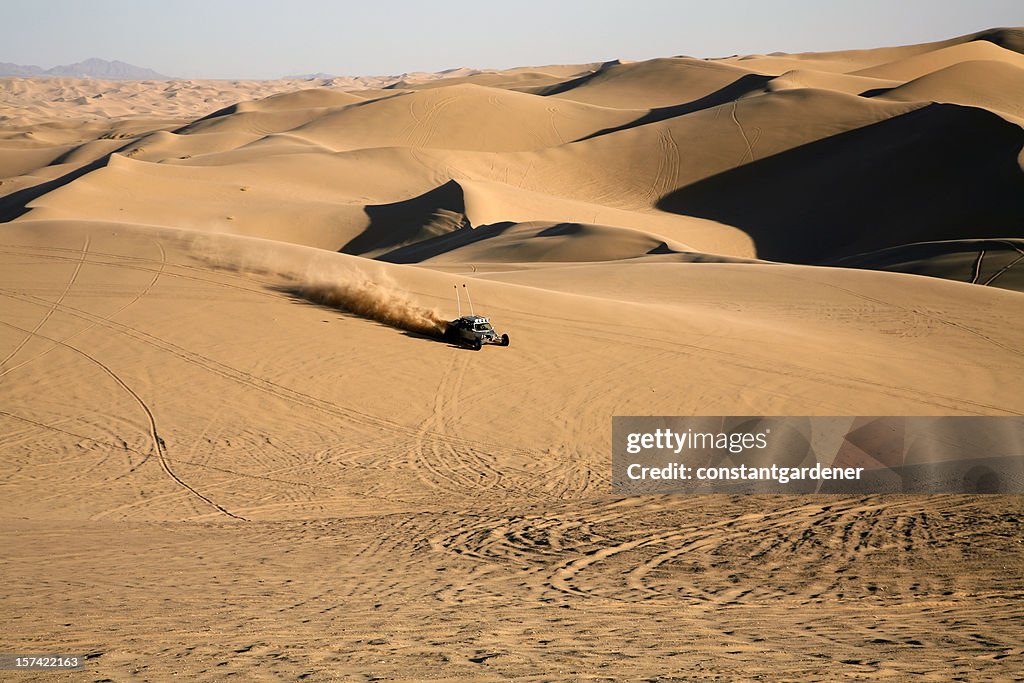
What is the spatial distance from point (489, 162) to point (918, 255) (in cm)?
3665

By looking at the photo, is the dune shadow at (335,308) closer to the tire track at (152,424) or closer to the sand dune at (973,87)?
the tire track at (152,424)

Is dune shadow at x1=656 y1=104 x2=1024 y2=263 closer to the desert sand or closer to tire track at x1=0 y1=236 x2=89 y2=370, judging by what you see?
the desert sand

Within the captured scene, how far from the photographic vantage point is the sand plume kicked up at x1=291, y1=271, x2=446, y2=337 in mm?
20531

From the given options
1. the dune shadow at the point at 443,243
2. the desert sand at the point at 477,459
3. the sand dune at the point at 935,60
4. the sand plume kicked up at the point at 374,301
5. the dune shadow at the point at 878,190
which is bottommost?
the desert sand at the point at 477,459

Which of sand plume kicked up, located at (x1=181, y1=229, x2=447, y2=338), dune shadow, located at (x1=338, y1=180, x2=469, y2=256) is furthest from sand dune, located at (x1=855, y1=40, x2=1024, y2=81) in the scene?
sand plume kicked up, located at (x1=181, y1=229, x2=447, y2=338)

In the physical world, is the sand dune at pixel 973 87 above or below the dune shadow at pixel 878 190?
above

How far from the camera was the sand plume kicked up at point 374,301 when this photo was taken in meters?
20.5

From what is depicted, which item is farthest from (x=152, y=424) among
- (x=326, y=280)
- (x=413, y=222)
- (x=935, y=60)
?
(x=935, y=60)

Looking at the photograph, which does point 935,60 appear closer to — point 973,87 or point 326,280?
point 973,87

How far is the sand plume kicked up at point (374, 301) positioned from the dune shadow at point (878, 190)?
31420 millimetres

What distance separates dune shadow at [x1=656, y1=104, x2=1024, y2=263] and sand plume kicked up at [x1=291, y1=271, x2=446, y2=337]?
31420 millimetres

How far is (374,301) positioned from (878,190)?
3956cm

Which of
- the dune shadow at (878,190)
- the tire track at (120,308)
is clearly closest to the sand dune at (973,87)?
the dune shadow at (878,190)

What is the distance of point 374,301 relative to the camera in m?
21.1
